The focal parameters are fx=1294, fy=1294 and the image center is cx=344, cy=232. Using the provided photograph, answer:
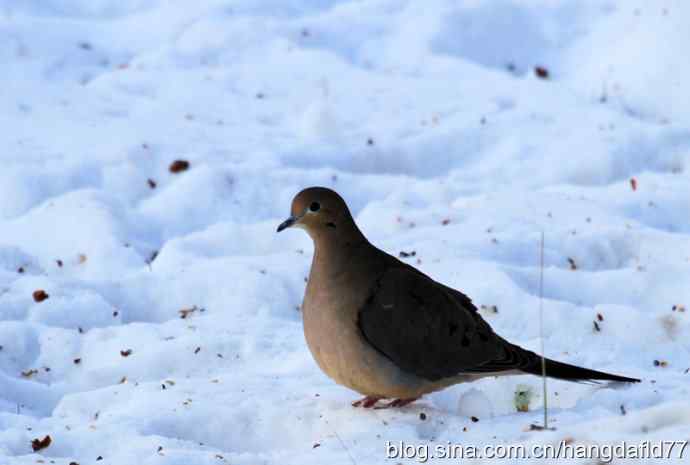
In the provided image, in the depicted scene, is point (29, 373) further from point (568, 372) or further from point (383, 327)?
point (568, 372)

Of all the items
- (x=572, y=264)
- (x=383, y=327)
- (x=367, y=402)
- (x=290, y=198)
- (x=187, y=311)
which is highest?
(x=290, y=198)

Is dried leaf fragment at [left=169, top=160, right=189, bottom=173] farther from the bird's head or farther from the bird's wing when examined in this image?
the bird's wing

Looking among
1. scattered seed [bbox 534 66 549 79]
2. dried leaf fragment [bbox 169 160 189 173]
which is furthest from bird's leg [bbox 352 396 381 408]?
scattered seed [bbox 534 66 549 79]

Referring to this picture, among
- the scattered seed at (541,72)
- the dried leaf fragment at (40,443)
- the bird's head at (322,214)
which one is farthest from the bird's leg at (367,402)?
the scattered seed at (541,72)

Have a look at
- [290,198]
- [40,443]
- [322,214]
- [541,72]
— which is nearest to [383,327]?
[322,214]

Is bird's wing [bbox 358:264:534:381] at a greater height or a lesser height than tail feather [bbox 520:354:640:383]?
greater

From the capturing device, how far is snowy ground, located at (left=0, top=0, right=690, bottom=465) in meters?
4.40

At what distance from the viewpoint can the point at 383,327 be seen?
4.30 meters

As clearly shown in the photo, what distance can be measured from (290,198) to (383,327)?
2685 millimetres

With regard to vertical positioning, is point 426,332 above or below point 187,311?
below

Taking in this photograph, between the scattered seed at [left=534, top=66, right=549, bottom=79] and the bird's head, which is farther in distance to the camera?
the scattered seed at [left=534, top=66, right=549, bottom=79]

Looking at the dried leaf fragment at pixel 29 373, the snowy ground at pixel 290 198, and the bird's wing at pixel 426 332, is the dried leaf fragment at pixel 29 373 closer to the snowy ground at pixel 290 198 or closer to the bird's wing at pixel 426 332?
the snowy ground at pixel 290 198

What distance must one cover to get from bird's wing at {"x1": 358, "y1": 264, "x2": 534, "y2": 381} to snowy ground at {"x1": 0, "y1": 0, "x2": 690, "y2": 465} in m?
0.18

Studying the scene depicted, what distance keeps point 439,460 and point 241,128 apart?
13.8ft
